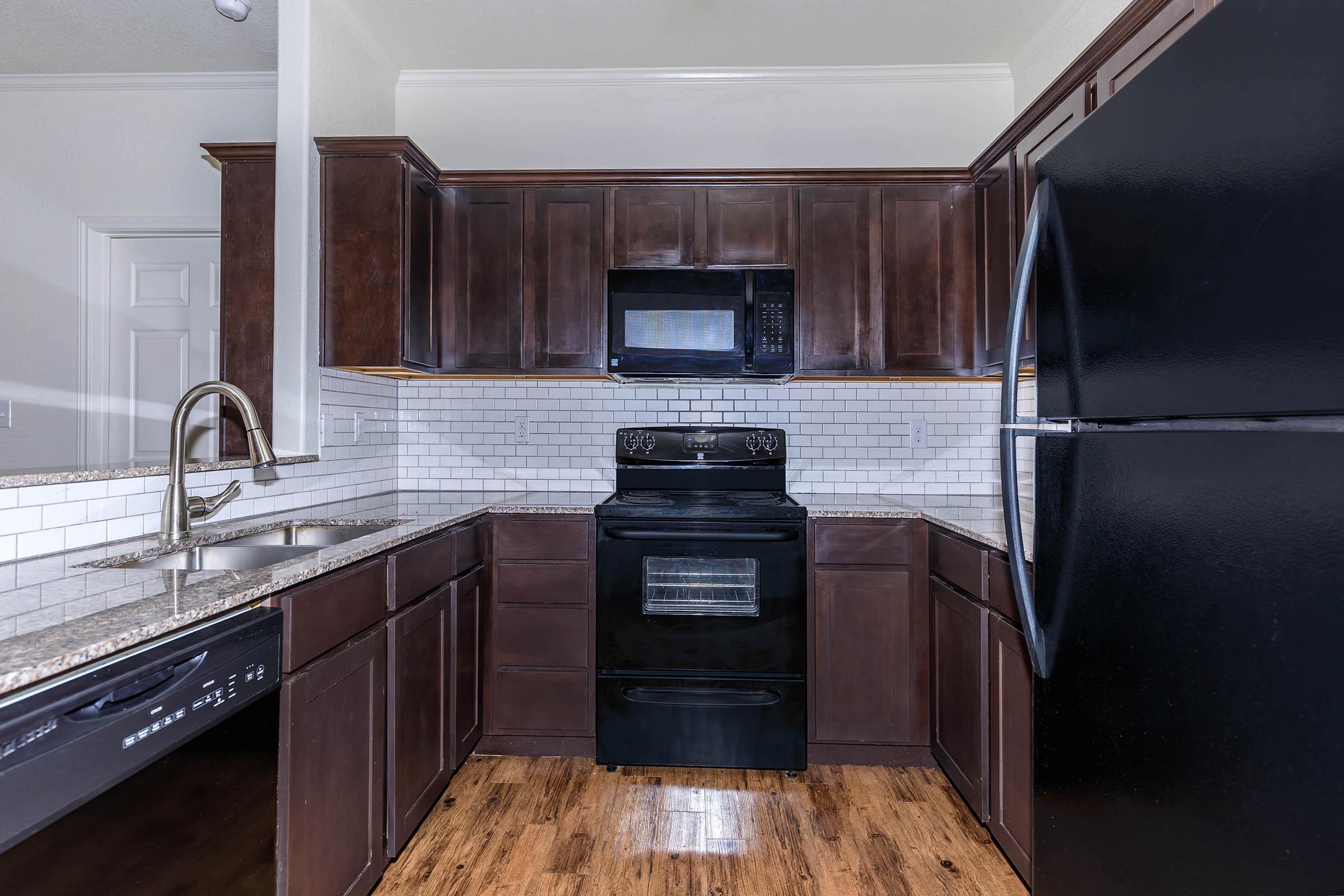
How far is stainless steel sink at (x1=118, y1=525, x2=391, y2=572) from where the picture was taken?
1.56 meters

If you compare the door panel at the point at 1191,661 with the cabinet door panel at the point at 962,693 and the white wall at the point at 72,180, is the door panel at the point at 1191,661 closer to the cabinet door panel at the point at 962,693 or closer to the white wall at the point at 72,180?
the cabinet door panel at the point at 962,693

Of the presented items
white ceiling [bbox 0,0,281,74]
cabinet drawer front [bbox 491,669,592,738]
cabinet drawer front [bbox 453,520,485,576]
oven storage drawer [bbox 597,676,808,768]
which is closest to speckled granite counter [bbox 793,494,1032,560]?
oven storage drawer [bbox 597,676,808,768]

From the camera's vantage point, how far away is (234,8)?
2.29 meters

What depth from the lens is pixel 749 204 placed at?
272 cm

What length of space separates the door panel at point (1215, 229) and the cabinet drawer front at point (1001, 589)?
0.90 meters

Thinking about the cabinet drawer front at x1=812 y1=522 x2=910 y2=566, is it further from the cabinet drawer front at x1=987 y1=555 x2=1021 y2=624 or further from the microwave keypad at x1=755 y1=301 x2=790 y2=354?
the microwave keypad at x1=755 y1=301 x2=790 y2=354

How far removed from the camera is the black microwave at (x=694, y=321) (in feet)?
8.64

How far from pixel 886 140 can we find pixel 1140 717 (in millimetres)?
2845

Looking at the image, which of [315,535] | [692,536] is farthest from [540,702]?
[315,535]

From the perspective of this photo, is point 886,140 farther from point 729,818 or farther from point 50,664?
point 50,664

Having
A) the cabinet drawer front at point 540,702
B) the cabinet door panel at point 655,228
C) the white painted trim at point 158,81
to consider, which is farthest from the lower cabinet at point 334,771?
the white painted trim at point 158,81

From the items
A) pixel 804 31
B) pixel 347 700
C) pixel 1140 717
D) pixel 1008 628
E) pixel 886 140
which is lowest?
pixel 347 700

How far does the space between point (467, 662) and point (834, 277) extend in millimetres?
2009

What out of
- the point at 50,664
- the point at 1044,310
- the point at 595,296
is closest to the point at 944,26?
the point at 595,296
